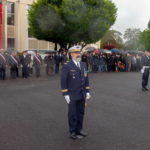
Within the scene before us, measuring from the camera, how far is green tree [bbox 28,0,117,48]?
3189 cm

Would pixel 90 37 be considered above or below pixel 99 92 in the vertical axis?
above

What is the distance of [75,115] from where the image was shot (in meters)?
6.25

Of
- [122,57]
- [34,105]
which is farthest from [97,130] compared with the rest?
[122,57]

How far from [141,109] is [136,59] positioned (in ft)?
59.0

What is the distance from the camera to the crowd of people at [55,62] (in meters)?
17.9

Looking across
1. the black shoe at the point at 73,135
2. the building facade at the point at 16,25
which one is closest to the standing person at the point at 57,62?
the black shoe at the point at 73,135

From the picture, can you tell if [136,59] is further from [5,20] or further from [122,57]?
[5,20]

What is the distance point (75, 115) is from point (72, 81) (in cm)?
69

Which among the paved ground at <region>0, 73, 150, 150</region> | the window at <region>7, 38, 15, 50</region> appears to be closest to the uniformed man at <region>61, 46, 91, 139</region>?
the paved ground at <region>0, 73, 150, 150</region>

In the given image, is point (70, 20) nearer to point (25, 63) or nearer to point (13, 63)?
point (25, 63)

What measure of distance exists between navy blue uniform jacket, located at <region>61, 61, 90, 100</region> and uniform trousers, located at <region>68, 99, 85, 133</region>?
0.40 ft

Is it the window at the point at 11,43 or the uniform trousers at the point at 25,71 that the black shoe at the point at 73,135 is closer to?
the uniform trousers at the point at 25,71

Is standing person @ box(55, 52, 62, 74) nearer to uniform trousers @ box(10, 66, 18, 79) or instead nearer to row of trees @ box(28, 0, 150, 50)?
uniform trousers @ box(10, 66, 18, 79)

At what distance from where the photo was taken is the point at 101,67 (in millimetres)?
24641
